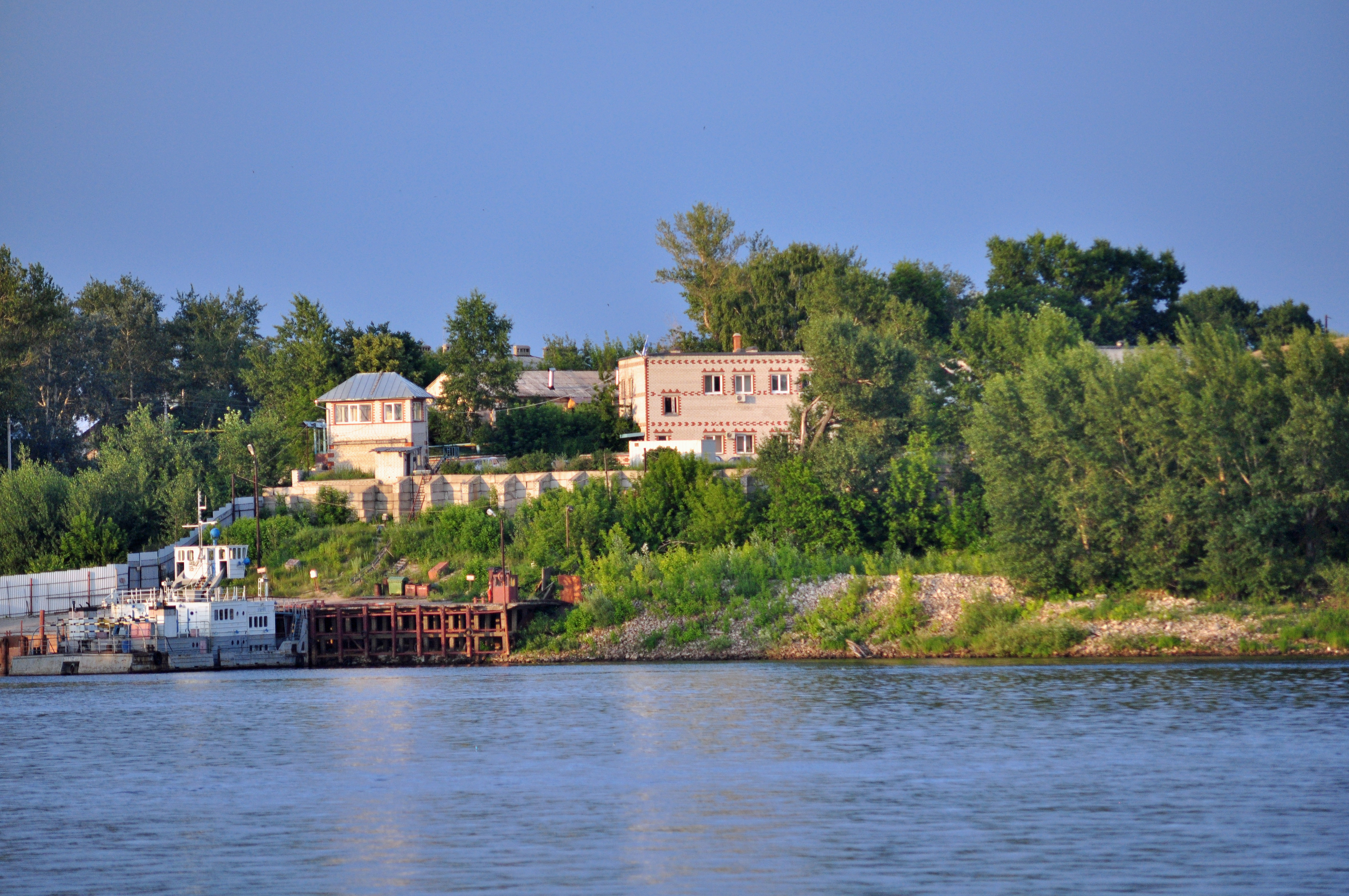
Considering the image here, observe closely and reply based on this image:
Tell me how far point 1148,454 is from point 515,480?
107 ft

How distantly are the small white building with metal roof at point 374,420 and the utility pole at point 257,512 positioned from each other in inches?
232

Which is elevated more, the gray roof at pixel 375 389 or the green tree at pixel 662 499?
the gray roof at pixel 375 389

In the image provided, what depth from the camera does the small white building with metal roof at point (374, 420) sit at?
85.7 meters

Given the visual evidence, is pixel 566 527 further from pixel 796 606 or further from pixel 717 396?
pixel 717 396

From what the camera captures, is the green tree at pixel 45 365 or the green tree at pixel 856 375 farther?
the green tree at pixel 45 365

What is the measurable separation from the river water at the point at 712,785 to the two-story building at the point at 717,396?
31.5m

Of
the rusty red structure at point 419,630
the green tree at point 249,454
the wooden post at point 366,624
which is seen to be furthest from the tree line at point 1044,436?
the green tree at point 249,454

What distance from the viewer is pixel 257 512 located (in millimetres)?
73188

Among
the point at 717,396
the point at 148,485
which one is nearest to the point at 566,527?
the point at 717,396

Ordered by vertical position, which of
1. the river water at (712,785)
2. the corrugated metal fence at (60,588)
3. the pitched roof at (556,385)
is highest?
the pitched roof at (556,385)

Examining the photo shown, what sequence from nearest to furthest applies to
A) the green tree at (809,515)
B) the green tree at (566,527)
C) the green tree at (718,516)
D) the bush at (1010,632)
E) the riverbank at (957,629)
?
the riverbank at (957,629)
the bush at (1010,632)
the green tree at (809,515)
the green tree at (566,527)
the green tree at (718,516)

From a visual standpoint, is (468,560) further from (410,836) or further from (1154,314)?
(1154,314)

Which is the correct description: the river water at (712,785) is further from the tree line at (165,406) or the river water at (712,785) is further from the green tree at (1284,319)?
the green tree at (1284,319)

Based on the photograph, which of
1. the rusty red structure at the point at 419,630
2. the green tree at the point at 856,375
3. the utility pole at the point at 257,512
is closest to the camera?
the rusty red structure at the point at 419,630
